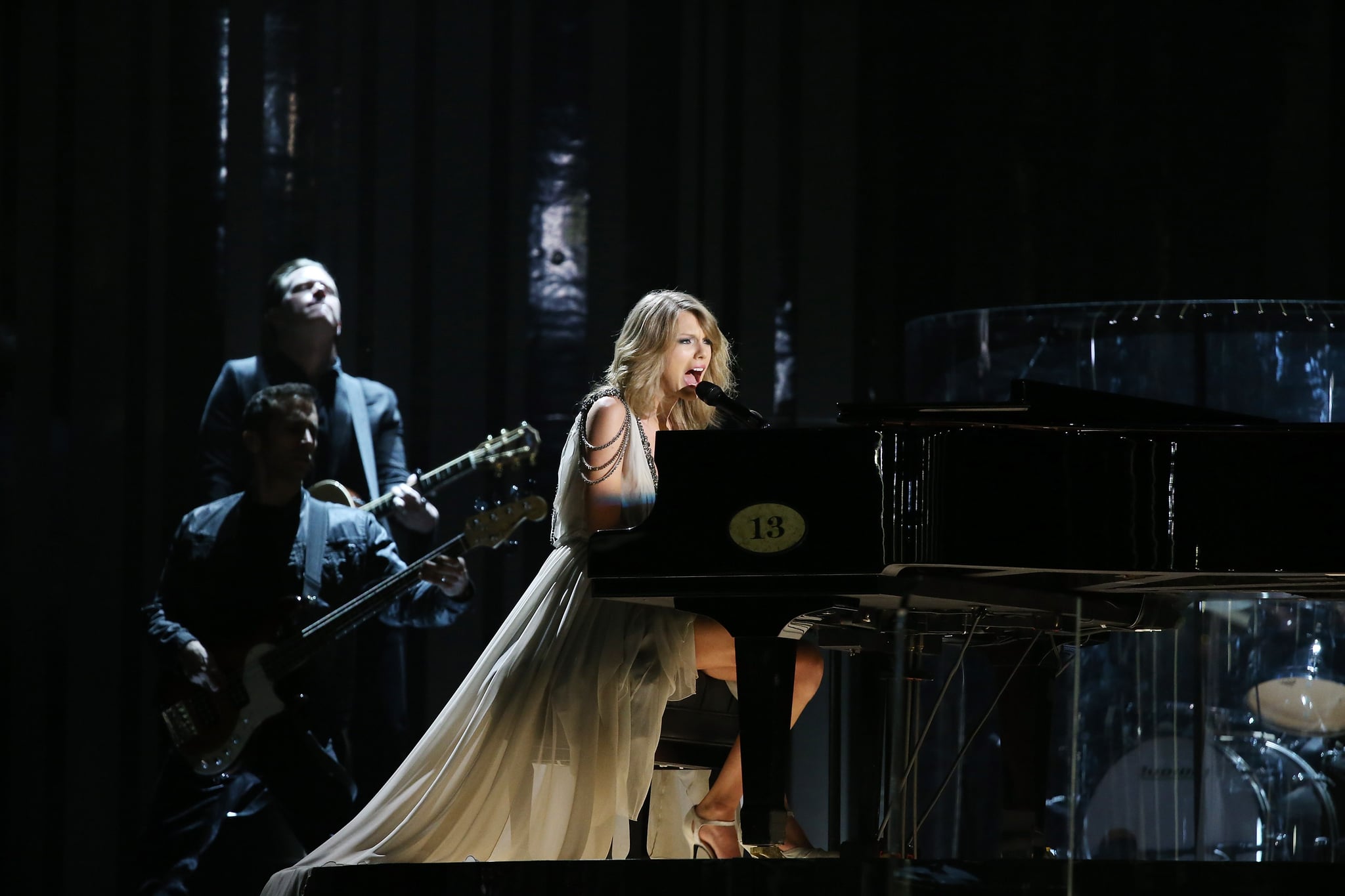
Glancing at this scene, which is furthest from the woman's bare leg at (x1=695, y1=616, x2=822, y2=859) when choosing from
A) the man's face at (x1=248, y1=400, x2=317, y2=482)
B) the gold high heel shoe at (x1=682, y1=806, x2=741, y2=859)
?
the man's face at (x1=248, y1=400, x2=317, y2=482)

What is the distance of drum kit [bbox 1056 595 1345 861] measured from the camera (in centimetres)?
407

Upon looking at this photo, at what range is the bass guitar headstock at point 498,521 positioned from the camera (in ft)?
13.9

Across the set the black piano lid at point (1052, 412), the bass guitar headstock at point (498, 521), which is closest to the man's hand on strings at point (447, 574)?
the bass guitar headstock at point (498, 521)

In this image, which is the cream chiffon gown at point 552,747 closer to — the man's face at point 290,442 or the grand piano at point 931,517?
the grand piano at point 931,517

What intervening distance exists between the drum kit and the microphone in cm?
186

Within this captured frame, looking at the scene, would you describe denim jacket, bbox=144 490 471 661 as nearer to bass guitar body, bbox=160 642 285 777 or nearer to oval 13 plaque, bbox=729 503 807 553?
bass guitar body, bbox=160 642 285 777

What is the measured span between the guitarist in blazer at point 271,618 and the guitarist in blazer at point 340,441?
8 cm

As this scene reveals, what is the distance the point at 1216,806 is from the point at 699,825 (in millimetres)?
1833

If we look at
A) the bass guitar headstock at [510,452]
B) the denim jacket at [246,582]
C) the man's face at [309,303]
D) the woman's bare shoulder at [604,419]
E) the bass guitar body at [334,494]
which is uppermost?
the man's face at [309,303]

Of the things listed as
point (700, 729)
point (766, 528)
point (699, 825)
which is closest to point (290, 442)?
point (700, 729)

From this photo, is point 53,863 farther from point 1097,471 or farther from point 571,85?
point 1097,471

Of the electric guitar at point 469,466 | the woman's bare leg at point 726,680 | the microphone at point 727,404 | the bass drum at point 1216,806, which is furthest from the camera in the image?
the electric guitar at point 469,466

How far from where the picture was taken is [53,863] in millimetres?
4848

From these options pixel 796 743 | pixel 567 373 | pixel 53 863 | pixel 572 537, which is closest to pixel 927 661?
pixel 796 743
